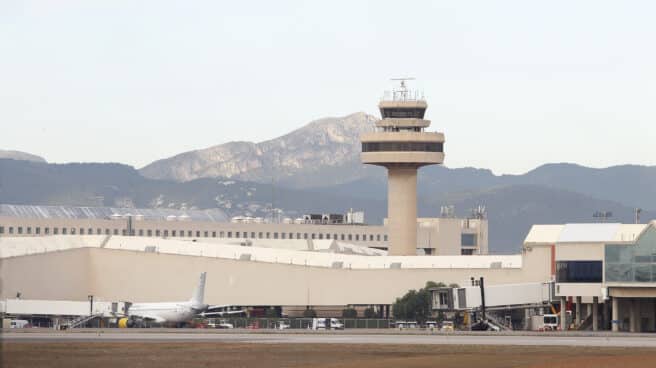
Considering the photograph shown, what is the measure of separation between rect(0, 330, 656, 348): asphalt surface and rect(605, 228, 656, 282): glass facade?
18436mm

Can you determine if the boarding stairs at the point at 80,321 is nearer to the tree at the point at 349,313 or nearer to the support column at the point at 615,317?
the tree at the point at 349,313

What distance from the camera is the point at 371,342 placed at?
112 metres

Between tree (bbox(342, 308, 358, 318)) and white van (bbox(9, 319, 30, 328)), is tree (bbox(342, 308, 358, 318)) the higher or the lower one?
the higher one

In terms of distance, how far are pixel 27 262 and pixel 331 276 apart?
3555 cm

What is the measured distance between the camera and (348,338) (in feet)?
395

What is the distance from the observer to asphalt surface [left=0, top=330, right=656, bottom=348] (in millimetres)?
111500

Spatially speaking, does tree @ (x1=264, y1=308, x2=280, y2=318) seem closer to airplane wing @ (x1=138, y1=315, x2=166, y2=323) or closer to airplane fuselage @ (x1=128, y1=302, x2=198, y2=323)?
airplane fuselage @ (x1=128, y1=302, x2=198, y2=323)

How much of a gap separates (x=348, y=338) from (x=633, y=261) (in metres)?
34.9

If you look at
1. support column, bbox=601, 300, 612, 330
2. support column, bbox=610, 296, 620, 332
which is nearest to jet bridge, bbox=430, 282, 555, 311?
support column, bbox=601, 300, 612, 330

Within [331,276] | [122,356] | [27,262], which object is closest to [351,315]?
[331,276]

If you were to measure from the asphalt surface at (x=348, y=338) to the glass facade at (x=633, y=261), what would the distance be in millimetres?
18436

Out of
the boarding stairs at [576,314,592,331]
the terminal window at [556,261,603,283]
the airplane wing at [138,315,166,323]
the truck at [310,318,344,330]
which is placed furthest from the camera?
the airplane wing at [138,315,166,323]

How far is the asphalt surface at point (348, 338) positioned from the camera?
366ft

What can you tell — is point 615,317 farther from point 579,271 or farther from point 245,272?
point 245,272
